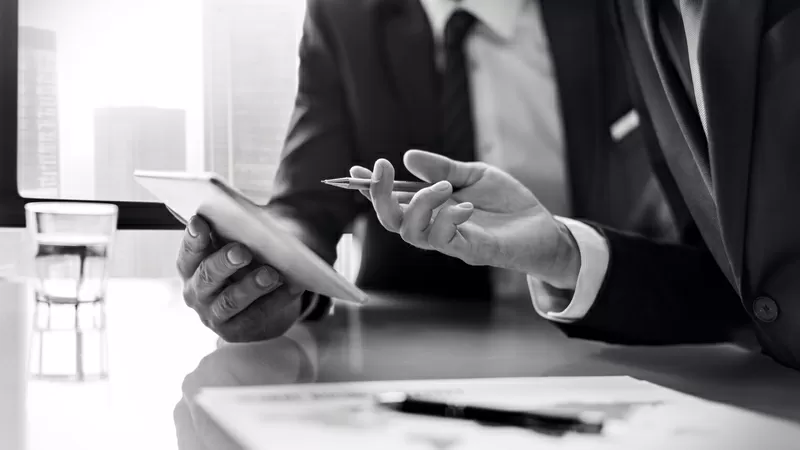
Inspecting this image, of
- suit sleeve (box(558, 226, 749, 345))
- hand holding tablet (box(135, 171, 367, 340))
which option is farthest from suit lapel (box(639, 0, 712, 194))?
hand holding tablet (box(135, 171, 367, 340))

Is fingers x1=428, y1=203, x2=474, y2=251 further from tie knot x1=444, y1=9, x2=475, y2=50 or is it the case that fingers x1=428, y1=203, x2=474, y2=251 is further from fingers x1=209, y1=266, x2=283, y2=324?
tie knot x1=444, y1=9, x2=475, y2=50

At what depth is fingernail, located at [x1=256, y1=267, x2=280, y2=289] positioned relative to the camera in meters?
0.74

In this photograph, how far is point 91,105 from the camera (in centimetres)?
271

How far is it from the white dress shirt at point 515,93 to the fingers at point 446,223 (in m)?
0.87

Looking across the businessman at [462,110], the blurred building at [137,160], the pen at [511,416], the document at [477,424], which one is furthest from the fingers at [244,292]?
the blurred building at [137,160]

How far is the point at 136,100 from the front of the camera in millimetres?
2809

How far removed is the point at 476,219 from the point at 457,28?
783 mm

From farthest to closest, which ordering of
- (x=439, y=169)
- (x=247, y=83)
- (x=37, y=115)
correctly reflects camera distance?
(x=247, y=83) < (x=37, y=115) < (x=439, y=169)

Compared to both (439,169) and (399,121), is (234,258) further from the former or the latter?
(399,121)

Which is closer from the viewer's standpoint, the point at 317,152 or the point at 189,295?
the point at 189,295

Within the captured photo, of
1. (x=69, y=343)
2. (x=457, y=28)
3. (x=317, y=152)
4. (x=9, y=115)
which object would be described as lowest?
(x=69, y=343)

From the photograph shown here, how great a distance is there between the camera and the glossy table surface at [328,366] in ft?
1.45

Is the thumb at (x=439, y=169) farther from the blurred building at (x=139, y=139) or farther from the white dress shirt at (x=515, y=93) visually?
the blurred building at (x=139, y=139)

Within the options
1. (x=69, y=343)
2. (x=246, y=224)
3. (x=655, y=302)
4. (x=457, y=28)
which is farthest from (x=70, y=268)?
(x=457, y=28)
